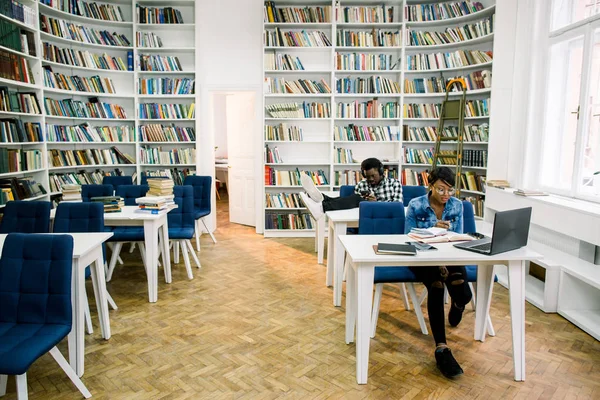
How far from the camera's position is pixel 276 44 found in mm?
6988

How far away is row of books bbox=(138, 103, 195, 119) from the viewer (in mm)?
7156

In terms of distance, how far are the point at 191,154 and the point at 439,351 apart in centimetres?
533

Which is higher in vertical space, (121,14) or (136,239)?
(121,14)

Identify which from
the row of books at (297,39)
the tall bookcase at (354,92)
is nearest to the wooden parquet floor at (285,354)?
the tall bookcase at (354,92)

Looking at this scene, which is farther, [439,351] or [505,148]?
[505,148]

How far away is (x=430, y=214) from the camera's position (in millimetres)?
3525

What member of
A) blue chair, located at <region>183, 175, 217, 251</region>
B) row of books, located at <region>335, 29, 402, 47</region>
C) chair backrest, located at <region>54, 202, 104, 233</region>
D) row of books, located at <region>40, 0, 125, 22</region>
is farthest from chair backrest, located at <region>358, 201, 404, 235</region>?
row of books, located at <region>40, 0, 125, 22</region>

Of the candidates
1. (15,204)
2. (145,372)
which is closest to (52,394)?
(145,372)

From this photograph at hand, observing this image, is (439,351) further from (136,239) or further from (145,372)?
(136,239)

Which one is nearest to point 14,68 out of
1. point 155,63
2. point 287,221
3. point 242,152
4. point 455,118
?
point 155,63

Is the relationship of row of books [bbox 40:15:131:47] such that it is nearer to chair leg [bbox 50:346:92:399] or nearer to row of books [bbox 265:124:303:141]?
row of books [bbox 265:124:303:141]

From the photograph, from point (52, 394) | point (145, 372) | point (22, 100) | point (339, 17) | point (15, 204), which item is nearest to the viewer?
point (52, 394)

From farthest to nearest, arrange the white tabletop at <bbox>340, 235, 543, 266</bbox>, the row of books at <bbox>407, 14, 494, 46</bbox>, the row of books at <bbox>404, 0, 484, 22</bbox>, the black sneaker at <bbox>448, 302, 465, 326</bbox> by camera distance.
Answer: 1. the row of books at <bbox>404, 0, 484, 22</bbox>
2. the row of books at <bbox>407, 14, 494, 46</bbox>
3. the black sneaker at <bbox>448, 302, 465, 326</bbox>
4. the white tabletop at <bbox>340, 235, 543, 266</bbox>

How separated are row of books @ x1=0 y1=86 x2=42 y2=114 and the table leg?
545 cm
